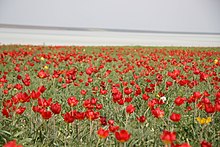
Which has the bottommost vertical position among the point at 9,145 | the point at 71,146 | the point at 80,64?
the point at 71,146

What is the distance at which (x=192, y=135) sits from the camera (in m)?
2.75

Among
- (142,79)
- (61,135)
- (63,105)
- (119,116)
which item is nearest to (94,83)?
(142,79)

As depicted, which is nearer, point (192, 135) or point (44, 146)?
point (44, 146)

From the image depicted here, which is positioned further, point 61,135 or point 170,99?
point 170,99

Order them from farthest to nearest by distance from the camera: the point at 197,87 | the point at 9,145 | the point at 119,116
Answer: the point at 197,87, the point at 119,116, the point at 9,145

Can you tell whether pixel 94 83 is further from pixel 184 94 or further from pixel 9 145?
pixel 9 145

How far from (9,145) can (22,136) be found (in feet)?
4.41

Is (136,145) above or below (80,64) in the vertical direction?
below

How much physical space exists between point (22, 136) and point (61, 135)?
1.14 feet

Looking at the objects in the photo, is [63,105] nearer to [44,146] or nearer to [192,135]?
[44,146]

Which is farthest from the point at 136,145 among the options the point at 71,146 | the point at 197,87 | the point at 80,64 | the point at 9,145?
the point at 80,64

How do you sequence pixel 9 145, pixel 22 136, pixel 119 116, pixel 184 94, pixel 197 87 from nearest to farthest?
pixel 9 145
pixel 22 136
pixel 119 116
pixel 184 94
pixel 197 87

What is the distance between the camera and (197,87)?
5020mm

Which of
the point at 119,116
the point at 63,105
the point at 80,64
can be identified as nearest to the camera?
the point at 119,116
